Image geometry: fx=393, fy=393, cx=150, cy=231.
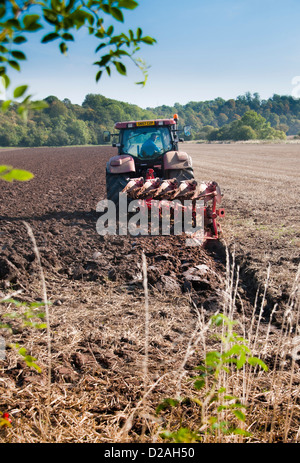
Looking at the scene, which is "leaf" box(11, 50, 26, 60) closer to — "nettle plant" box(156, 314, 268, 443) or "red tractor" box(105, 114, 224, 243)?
"nettle plant" box(156, 314, 268, 443)

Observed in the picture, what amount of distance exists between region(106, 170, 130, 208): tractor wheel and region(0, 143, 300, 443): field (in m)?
0.69

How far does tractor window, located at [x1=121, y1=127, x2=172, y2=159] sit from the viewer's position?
8078mm

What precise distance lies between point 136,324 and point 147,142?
17.4ft

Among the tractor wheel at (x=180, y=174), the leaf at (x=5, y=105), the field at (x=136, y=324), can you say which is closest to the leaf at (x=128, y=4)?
the leaf at (x=5, y=105)

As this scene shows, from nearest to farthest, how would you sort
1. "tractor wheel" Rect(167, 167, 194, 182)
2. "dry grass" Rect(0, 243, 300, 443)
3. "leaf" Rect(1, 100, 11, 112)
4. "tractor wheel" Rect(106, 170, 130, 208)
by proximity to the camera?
"leaf" Rect(1, 100, 11, 112) → "dry grass" Rect(0, 243, 300, 443) → "tractor wheel" Rect(106, 170, 130, 208) → "tractor wheel" Rect(167, 167, 194, 182)

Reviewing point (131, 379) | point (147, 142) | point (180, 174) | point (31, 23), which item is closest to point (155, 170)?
point (147, 142)

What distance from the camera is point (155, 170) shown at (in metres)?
8.34

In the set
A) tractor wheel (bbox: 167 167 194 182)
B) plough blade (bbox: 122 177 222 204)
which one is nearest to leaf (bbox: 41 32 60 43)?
plough blade (bbox: 122 177 222 204)

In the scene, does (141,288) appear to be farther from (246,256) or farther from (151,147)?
(151,147)

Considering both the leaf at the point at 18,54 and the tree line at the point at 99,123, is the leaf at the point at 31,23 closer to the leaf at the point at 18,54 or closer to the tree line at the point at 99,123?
the leaf at the point at 18,54

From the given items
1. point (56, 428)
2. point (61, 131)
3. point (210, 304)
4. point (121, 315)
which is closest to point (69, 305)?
point (121, 315)

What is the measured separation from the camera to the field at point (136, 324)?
7.34 ft

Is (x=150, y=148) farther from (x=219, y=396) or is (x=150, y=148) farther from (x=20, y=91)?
(x=20, y=91)
